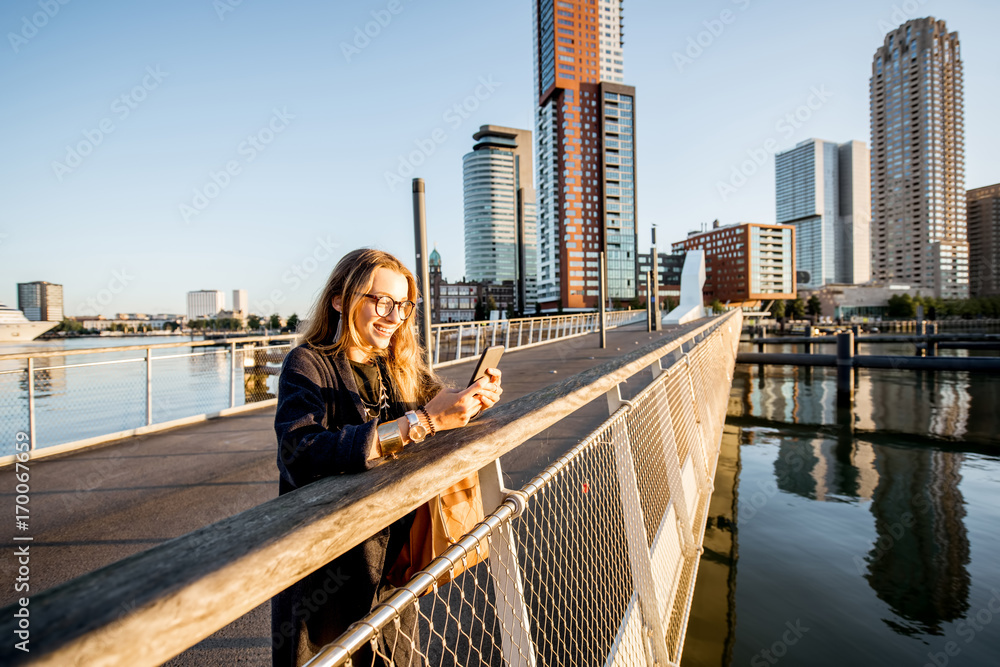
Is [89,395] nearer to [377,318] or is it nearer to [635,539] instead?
[377,318]

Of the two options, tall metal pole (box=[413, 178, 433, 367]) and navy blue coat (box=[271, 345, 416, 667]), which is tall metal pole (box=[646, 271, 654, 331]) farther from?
navy blue coat (box=[271, 345, 416, 667])

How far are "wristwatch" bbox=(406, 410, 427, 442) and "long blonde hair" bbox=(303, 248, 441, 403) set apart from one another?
1.24ft

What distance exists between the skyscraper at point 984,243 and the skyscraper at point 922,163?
476 centimetres

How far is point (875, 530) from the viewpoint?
25.3ft

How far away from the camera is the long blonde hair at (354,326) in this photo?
1.58 meters

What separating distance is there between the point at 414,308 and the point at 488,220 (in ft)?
454

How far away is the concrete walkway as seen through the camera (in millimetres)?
2668

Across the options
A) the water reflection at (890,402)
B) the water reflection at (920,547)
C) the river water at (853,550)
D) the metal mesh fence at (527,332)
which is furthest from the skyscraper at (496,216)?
the water reflection at (920,547)

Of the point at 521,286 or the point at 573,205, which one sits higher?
the point at 573,205

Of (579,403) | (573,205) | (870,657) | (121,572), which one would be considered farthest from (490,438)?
(573,205)

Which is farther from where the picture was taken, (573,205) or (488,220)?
(488,220)

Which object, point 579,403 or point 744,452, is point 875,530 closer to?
point 744,452

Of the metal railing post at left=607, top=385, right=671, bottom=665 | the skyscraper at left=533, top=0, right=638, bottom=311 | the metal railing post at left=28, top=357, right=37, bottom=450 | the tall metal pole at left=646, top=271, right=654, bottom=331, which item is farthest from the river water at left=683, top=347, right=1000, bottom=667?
the skyscraper at left=533, top=0, right=638, bottom=311

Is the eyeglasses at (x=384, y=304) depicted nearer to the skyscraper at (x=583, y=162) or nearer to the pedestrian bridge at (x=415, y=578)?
the pedestrian bridge at (x=415, y=578)
